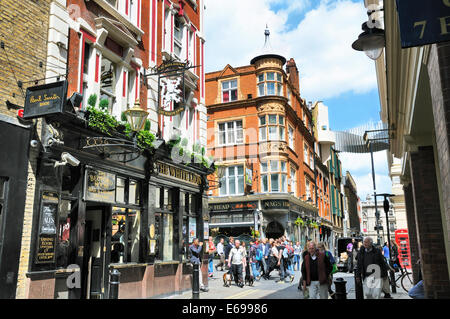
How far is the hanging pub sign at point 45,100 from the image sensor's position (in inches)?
318

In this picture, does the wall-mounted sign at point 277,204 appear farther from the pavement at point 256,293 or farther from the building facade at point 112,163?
the building facade at point 112,163

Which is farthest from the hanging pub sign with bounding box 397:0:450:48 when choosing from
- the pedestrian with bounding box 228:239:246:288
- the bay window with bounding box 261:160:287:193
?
the bay window with bounding box 261:160:287:193

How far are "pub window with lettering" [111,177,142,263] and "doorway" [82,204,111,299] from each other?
1.48ft

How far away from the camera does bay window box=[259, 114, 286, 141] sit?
31125 mm

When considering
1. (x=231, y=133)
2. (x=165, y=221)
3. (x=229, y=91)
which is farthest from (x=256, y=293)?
(x=229, y=91)

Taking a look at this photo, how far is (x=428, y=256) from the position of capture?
9664 mm

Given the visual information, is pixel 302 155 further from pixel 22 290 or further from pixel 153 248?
pixel 22 290

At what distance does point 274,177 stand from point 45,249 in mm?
23848

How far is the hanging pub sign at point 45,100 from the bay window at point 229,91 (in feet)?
83.6

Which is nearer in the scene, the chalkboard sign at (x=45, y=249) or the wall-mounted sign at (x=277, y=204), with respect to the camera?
the chalkboard sign at (x=45, y=249)

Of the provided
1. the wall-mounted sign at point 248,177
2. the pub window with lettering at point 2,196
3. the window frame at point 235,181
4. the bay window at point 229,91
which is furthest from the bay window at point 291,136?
the pub window with lettering at point 2,196
